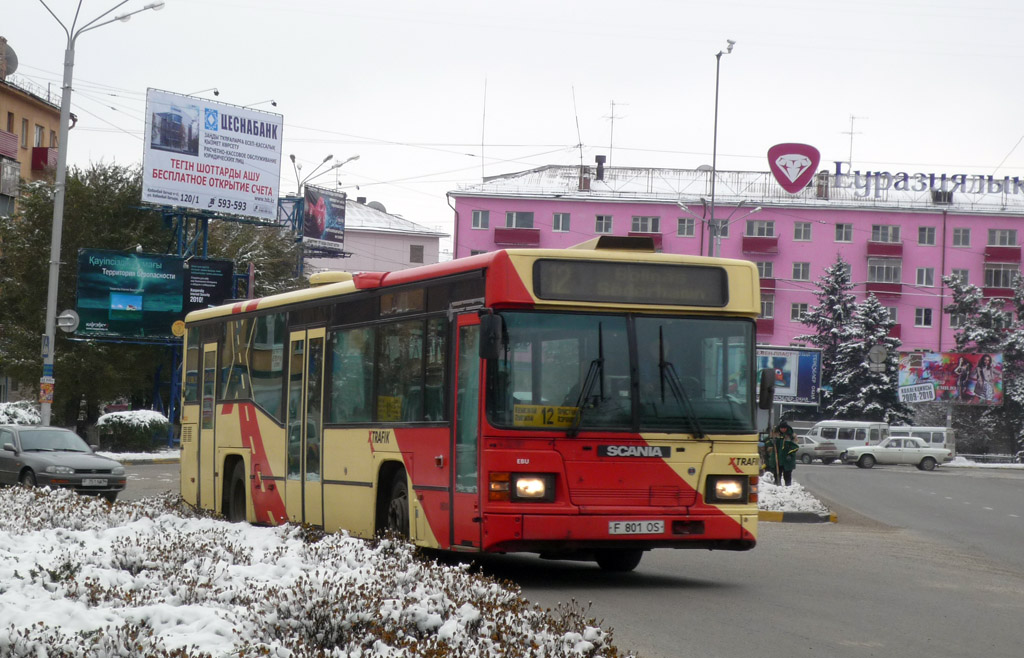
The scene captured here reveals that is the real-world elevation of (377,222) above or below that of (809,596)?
above

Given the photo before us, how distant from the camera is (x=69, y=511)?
13375 millimetres

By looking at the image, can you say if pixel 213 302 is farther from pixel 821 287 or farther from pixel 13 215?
pixel 821 287

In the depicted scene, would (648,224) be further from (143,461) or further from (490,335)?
(490,335)

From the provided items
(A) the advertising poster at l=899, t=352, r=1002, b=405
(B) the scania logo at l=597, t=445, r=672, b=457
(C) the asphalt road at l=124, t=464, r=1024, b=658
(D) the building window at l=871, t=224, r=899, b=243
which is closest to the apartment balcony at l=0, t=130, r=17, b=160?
(A) the advertising poster at l=899, t=352, r=1002, b=405

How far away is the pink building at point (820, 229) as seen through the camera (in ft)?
282

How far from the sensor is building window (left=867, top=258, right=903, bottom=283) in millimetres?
86375

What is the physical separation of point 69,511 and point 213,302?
3569cm

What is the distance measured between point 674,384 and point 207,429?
8427 mm

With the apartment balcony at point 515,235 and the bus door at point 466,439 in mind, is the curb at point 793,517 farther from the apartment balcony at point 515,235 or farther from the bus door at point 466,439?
the apartment balcony at point 515,235

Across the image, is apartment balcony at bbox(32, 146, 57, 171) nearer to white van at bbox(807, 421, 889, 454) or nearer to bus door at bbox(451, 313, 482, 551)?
white van at bbox(807, 421, 889, 454)

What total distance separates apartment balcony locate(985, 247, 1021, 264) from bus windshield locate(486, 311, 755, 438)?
79.6 metres

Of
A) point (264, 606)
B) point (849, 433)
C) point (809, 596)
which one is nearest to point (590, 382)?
point (809, 596)

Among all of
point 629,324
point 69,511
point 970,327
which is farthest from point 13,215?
point 970,327

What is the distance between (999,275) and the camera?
87188 millimetres
